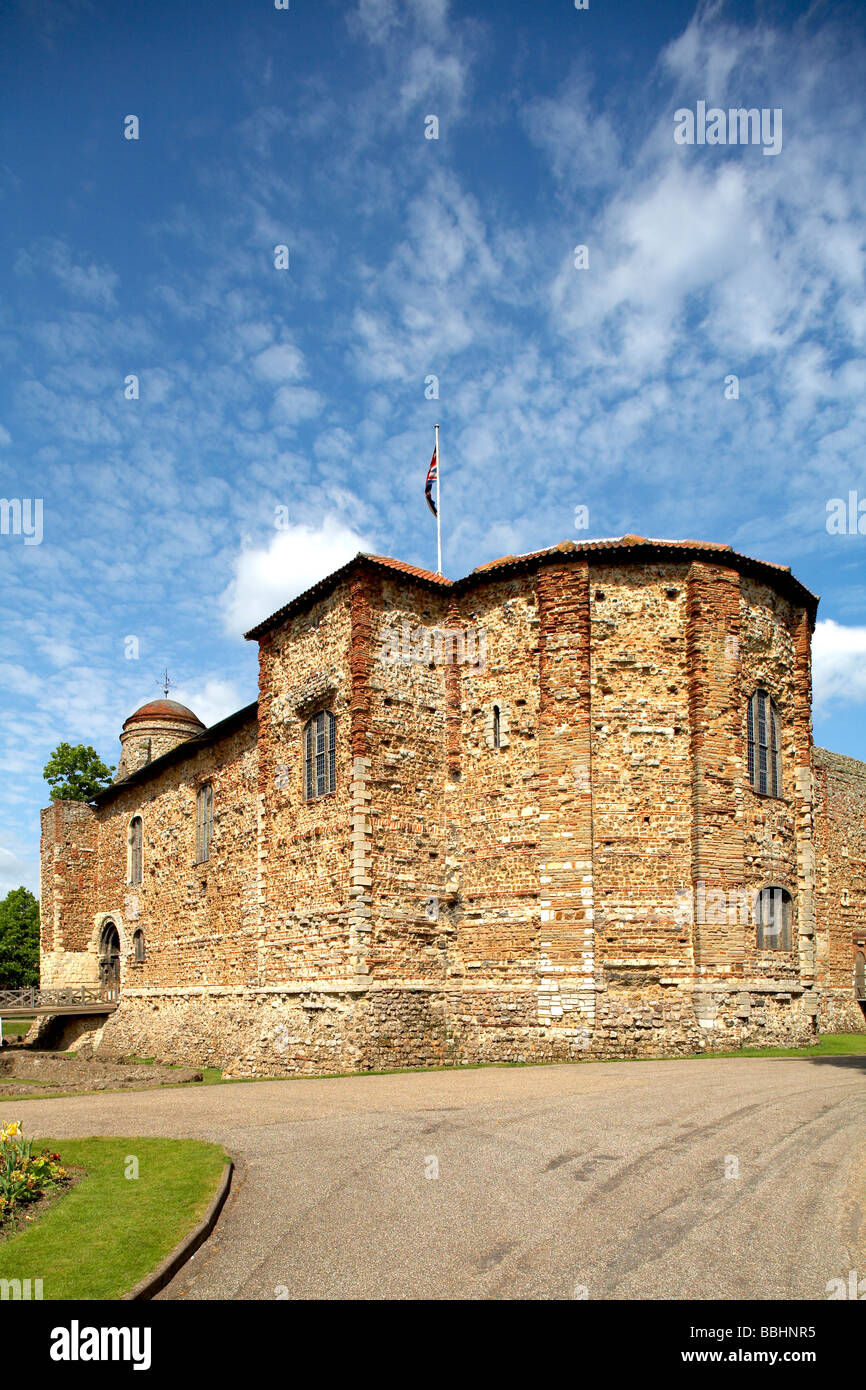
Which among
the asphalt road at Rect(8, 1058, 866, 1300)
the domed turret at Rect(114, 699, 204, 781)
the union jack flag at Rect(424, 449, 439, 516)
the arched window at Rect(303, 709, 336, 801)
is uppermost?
the union jack flag at Rect(424, 449, 439, 516)

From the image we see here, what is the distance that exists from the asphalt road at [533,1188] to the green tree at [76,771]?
36.0 metres

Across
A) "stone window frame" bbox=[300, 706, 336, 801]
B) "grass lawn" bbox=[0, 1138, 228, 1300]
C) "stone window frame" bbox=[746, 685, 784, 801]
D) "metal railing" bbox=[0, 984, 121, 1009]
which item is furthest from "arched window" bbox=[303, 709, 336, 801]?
"metal railing" bbox=[0, 984, 121, 1009]

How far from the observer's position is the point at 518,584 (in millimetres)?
21969

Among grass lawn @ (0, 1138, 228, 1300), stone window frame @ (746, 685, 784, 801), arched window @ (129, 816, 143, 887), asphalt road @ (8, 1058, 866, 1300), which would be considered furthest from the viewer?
arched window @ (129, 816, 143, 887)

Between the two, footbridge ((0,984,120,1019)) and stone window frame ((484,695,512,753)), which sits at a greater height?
stone window frame ((484,695,512,753))

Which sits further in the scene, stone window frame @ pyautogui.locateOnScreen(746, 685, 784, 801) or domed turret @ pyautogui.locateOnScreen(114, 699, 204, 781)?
domed turret @ pyautogui.locateOnScreen(114, 699, 204, 781)

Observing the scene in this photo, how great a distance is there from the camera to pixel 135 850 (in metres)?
37.2

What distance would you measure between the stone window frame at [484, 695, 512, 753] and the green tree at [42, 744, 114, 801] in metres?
31.9

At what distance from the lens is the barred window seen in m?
30.5

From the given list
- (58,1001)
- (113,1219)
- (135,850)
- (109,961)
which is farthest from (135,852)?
(113,1219)

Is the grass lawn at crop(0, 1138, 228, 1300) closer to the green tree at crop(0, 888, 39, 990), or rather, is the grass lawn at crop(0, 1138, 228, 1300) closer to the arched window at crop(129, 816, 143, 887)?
the arched window at crop(129, 816, 143, 887)

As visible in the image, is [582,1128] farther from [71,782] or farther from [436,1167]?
[71,782]

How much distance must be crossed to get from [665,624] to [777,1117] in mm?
12006

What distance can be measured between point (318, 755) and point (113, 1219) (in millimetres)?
15511
